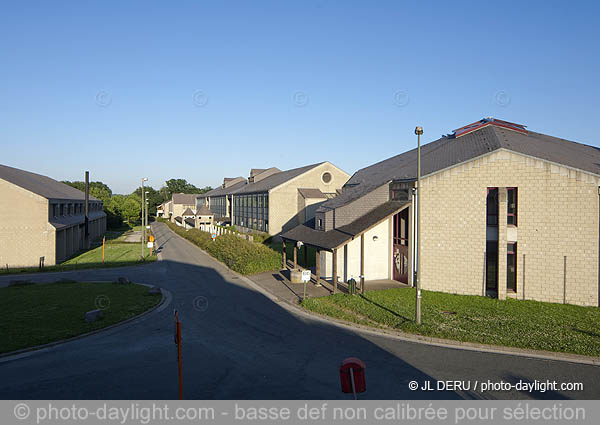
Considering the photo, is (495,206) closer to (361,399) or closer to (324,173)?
(361,399)

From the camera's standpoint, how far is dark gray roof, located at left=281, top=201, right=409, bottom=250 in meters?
Answer: 23.6

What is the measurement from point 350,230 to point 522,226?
30.5 ft

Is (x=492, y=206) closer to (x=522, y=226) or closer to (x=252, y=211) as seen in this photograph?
(x=522, y=226)

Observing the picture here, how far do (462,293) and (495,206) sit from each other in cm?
507

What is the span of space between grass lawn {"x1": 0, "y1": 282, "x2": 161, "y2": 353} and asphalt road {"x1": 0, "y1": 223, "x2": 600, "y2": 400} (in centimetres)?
105

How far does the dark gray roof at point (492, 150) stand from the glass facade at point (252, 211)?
2037 cm

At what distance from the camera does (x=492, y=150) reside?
23156 millimetres

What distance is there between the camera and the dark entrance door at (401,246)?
1000 inches

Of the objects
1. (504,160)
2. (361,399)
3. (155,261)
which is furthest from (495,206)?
(155,261)

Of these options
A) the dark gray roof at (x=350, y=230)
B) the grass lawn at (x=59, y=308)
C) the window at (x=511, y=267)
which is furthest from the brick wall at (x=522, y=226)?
the grass lawn at (x=59, y=308)

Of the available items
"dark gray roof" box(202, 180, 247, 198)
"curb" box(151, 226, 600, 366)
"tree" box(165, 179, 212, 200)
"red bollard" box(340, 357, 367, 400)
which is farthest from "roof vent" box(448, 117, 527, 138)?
"tree" box(165, 179, 212, 200)

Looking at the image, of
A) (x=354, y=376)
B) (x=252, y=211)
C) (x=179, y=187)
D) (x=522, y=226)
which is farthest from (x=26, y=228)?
(x=179, y=187)

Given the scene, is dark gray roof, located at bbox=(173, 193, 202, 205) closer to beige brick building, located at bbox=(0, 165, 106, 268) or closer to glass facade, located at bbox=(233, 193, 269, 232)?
glass facade, located at bbox=(233, 193, 269, 232)
